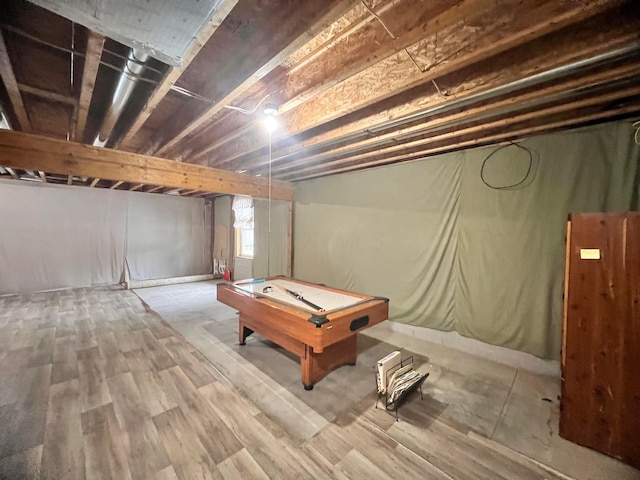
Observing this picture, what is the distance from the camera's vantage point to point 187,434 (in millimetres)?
1741

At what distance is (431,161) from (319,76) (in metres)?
2.22

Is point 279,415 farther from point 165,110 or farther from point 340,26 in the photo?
point 165,110

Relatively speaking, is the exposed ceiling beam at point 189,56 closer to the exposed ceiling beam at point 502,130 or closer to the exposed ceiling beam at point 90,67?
the exposed ceiling beam at point 90,67

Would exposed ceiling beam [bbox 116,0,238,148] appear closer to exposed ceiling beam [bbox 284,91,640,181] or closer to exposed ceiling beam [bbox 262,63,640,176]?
exposed ceiling beam [bbox 262,63,640,176]

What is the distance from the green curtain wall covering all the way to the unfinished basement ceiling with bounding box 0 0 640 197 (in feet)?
1.10

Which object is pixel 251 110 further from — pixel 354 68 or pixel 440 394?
pixel 440 394

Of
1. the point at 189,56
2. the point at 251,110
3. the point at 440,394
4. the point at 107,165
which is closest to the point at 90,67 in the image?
the point at 189,56

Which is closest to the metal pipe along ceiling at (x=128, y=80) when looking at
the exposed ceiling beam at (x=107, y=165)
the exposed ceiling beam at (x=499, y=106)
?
the exposed ceiling beam at (x=107, y=165)

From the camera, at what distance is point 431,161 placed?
3.33m

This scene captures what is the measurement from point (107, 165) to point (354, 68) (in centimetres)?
319

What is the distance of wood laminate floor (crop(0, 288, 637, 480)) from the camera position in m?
1.50

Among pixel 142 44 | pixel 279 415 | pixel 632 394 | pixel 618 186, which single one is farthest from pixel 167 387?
pixel 618 186

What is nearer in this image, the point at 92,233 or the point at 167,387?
the point at 167,387

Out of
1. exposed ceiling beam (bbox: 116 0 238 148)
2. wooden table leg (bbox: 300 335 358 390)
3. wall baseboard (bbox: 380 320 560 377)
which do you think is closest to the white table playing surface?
wooden table leg (bbox: 300 335 358 390)
